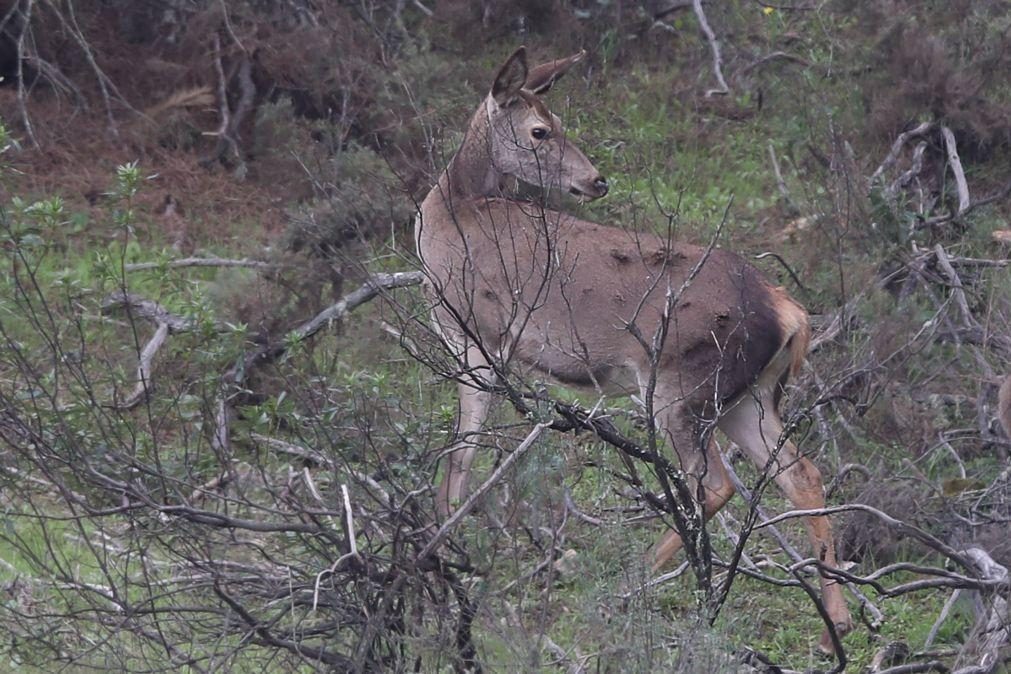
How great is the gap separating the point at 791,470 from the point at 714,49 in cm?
594

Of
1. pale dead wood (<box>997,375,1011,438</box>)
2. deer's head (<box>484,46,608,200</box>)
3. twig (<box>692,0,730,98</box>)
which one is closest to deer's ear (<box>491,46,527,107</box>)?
deer's head (<box>484,46,608,200</box>)

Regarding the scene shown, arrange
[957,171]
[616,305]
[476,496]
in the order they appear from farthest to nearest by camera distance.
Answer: [957,171], [616,305], [476,496]

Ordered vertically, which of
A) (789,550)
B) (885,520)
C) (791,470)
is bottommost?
(791,470)

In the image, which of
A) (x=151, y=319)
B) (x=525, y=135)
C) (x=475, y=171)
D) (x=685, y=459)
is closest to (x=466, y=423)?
(x=685, y=459)

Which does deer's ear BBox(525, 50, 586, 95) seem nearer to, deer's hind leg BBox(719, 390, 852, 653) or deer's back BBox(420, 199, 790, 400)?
deer's back BBox(420, 199, 790, 400)

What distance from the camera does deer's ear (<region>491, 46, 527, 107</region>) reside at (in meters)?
8.23

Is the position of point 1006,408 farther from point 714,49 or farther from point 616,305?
point 714,49

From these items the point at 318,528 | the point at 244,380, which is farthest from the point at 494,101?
the point at 318,528

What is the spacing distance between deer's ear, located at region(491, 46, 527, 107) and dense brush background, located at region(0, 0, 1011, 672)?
1.24ft

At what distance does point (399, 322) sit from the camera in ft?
18.7

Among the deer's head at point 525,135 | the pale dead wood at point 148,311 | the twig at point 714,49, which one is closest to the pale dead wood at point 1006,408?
the deer's head at point 525,135

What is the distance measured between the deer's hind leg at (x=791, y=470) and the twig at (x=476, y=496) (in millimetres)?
2094

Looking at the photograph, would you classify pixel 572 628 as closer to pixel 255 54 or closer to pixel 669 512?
pixel 669 512

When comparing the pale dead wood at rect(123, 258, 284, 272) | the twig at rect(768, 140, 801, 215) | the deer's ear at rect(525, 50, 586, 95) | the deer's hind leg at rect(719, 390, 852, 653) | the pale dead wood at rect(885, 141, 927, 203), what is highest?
the deer's ear at rect(525, 50, 586, 95)
